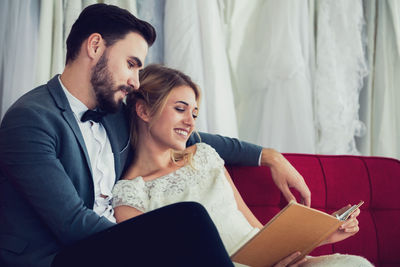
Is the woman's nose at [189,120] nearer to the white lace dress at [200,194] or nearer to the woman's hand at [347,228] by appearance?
the white lace dress at [200,194]

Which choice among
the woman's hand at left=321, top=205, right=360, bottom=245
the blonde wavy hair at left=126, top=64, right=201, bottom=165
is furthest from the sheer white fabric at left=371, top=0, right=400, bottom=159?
the blonde wavy hair at left=126, top=64, right=201, bottom=165

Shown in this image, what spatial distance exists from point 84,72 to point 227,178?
21.7 inches

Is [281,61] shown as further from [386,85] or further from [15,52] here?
[15,52]

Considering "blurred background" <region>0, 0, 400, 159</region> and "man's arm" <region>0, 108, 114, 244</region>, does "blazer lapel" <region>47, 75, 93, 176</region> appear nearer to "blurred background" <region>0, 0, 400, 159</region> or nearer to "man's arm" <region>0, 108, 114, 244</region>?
"man's arm" <region>0, 108, 114, 244</region>

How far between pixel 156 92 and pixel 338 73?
890 mm

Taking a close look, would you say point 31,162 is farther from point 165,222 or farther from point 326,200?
point 326,200

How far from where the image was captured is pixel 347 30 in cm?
212

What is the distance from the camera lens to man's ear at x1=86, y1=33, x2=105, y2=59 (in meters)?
1.45

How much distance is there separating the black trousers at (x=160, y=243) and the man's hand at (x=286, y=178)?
2.05 feet

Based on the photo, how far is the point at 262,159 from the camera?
5.53 feet

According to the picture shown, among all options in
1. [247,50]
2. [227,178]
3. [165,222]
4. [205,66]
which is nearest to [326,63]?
[247,50]

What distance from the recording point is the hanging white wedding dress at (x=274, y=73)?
2.01 m

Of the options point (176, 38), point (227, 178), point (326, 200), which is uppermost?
point (176, 38)

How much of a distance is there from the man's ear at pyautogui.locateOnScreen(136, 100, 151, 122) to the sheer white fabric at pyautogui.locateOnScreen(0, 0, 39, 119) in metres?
0.37
